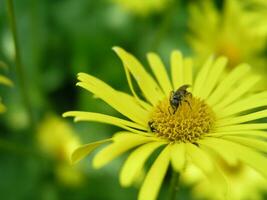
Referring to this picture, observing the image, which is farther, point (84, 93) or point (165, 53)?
point (165, 53)

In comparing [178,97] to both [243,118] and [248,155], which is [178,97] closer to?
[243,118]

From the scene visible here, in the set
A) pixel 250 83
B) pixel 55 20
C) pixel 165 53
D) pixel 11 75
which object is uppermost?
pixel 55 20

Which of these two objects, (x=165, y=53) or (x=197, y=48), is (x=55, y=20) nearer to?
(x=165, y=53)

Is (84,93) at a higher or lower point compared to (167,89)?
higher

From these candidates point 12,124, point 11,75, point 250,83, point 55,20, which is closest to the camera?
point 250,83

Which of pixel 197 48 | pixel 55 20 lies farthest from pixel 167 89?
pixel 55 20

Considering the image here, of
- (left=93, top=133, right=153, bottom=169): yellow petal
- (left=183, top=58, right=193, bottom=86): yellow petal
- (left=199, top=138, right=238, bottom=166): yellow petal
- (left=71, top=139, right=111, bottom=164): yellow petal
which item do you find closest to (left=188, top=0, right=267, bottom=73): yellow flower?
(left=183, top=58, right=193, bottom=86): yellow petal

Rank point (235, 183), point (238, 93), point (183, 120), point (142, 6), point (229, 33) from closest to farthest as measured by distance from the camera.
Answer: point (183, 120), point (238, 93), point (235, 183), point (229, 33), point (142, 6)

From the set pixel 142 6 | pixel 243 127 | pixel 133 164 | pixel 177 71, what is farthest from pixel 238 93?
pixel 142 6
